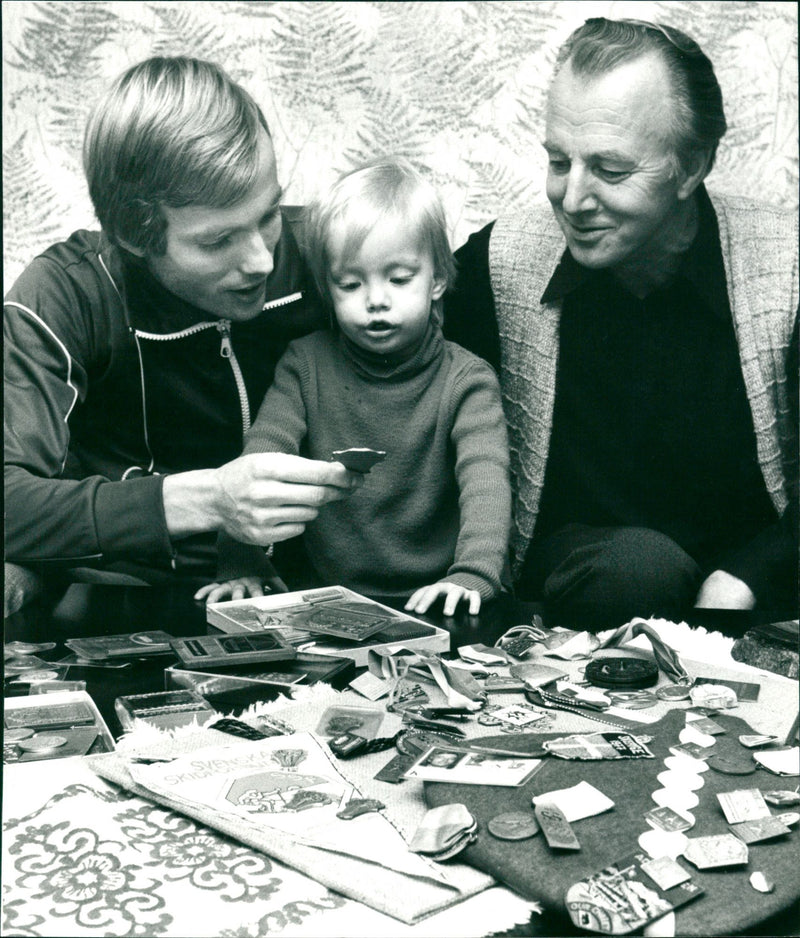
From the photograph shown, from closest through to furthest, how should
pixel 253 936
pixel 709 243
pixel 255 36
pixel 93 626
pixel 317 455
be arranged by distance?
pixel 253 936 → pixel 93 626 → pixel 255 36 → pixel 317 455 → pixel 709 243

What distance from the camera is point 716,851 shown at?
0.73 m

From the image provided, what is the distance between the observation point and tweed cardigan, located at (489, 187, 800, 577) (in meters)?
1.47

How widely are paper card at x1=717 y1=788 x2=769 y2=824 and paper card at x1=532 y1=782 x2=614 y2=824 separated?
8 centimetres

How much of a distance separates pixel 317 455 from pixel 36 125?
519 millimetres

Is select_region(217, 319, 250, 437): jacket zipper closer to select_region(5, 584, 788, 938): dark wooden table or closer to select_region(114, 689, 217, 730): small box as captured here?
select_region(5, 584, 788, 938): dark wooden table

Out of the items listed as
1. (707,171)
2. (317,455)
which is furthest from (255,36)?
(707,171)

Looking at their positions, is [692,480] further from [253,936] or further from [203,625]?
[253,936]

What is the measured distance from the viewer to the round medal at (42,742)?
35.2 inches

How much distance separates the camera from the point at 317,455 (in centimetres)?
144

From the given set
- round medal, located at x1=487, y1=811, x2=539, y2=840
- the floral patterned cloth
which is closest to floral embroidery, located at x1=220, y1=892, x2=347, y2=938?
the floral patterned cloth

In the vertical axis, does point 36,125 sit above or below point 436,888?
above

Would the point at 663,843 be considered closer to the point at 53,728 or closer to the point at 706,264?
the point at 53,728

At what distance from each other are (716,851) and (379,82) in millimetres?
1038

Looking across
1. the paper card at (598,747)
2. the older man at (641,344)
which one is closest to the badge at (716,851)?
the paper card at (598,747)
